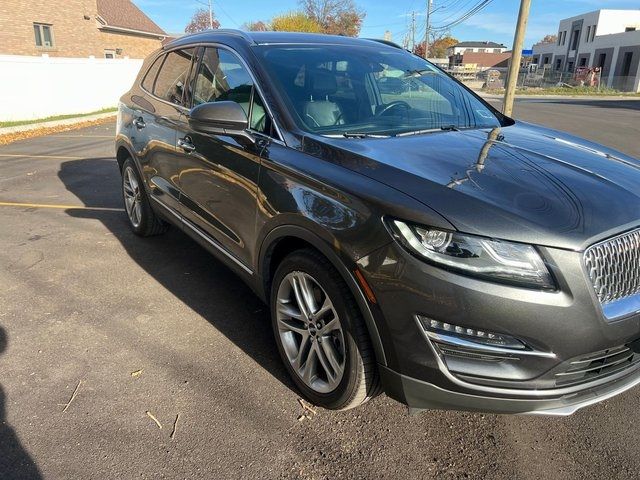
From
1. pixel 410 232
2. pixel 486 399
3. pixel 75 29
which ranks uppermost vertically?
pixel 75 29

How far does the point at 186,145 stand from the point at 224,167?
67cm

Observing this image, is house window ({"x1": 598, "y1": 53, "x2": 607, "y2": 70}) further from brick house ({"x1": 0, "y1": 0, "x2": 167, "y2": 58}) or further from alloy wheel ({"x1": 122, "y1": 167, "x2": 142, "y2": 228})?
alloy wheel ({"x1": 122, "y1": 167, "x2": 142, "y2": 228})

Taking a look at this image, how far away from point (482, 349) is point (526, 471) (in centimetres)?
79

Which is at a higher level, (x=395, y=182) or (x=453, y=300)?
(x=395, y=182)

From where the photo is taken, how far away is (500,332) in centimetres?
192

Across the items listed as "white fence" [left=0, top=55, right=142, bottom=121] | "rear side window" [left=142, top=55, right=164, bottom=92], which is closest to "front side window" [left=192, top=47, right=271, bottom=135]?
"rear side window" [left=142, top=55, right=164, bottom=92]

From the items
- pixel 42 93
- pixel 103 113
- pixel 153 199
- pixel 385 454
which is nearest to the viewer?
pixel 385 454

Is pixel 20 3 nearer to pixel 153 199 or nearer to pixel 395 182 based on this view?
pixel 153 199

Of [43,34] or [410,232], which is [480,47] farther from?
[410,232]

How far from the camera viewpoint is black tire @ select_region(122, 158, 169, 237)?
488cm

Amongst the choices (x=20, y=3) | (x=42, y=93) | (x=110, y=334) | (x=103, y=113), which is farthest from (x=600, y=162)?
(x=20, y=3)

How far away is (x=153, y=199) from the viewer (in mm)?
4594

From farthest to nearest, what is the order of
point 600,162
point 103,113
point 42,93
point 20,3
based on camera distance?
point 20,3
point 103,113
point 42,93
point 600,162

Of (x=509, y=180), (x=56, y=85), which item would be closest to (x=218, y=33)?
(x=509, y=180)
